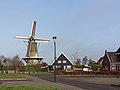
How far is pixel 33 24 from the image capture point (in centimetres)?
9981

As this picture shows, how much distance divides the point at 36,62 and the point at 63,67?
18627 mm

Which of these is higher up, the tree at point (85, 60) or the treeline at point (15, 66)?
the tree at point (85, 60)

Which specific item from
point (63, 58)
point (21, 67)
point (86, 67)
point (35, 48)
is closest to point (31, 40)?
point (35, 48)

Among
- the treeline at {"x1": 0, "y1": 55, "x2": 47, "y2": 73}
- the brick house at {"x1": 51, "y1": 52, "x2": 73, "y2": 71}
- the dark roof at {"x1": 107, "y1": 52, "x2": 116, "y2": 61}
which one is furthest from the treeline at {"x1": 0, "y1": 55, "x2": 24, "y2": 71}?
the dark roof at {"x1": 107, "y1": 52, "x2": 116, "y2": 61}

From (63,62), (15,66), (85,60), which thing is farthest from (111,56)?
(85,60)

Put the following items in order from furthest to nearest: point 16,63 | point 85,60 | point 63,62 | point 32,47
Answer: point 85,60, point 63,62, point 16,63, point 32,47

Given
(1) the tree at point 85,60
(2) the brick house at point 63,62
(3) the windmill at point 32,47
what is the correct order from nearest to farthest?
(3) the windmill at point 32,47, (2) the brick house at point 63,62, (1) the tree at point 85,60

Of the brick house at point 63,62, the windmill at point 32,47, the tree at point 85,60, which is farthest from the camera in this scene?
the tree at point 85,60

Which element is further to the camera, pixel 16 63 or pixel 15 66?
pixel 16 63

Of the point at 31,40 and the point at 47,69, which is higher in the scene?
the point at 31,40

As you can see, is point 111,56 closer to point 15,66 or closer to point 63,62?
point 63,62

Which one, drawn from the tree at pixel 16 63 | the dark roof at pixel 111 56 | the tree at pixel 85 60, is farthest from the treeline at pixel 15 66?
the dark roof at pixel 111 56

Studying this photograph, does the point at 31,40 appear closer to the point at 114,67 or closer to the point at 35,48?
the point at 35,48

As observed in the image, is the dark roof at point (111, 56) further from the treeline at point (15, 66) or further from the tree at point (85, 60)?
the tree at point (85, 60)
